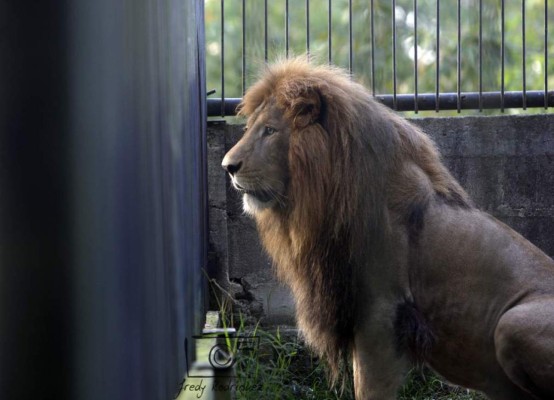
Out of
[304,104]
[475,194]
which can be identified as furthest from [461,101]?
[304,104]

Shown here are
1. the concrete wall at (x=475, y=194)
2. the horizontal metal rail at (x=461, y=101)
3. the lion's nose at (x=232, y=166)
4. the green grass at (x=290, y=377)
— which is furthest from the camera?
the horizontal metal rail at (x=461, y=101)

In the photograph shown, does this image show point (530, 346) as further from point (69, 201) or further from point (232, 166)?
point (69, 201)

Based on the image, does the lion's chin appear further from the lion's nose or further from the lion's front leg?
the lion's front leg

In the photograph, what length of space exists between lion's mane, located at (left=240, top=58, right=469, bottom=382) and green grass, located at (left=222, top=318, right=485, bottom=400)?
541 mm

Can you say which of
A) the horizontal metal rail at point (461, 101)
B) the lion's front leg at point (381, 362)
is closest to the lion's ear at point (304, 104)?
the lion's front leg at point (381, 362)

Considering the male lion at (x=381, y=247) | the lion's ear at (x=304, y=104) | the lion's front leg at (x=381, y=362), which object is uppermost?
the lion's ear at (x=304, y=104)

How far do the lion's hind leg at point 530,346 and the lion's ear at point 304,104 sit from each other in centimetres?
110

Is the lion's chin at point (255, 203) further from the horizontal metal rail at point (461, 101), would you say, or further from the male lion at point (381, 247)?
the horizontal metal rail at point (461, 101)

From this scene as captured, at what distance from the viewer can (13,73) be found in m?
1.47

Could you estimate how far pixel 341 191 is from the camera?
3537 mm

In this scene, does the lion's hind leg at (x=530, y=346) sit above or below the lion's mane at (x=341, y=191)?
below

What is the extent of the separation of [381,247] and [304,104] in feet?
2.16

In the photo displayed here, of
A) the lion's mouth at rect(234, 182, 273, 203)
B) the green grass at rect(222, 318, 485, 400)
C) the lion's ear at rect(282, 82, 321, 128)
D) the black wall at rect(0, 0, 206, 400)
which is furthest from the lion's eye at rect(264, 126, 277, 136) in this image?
the black wall at rect(0, 0, 206, 400)

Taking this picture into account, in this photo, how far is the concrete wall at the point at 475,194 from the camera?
4.90 metres
